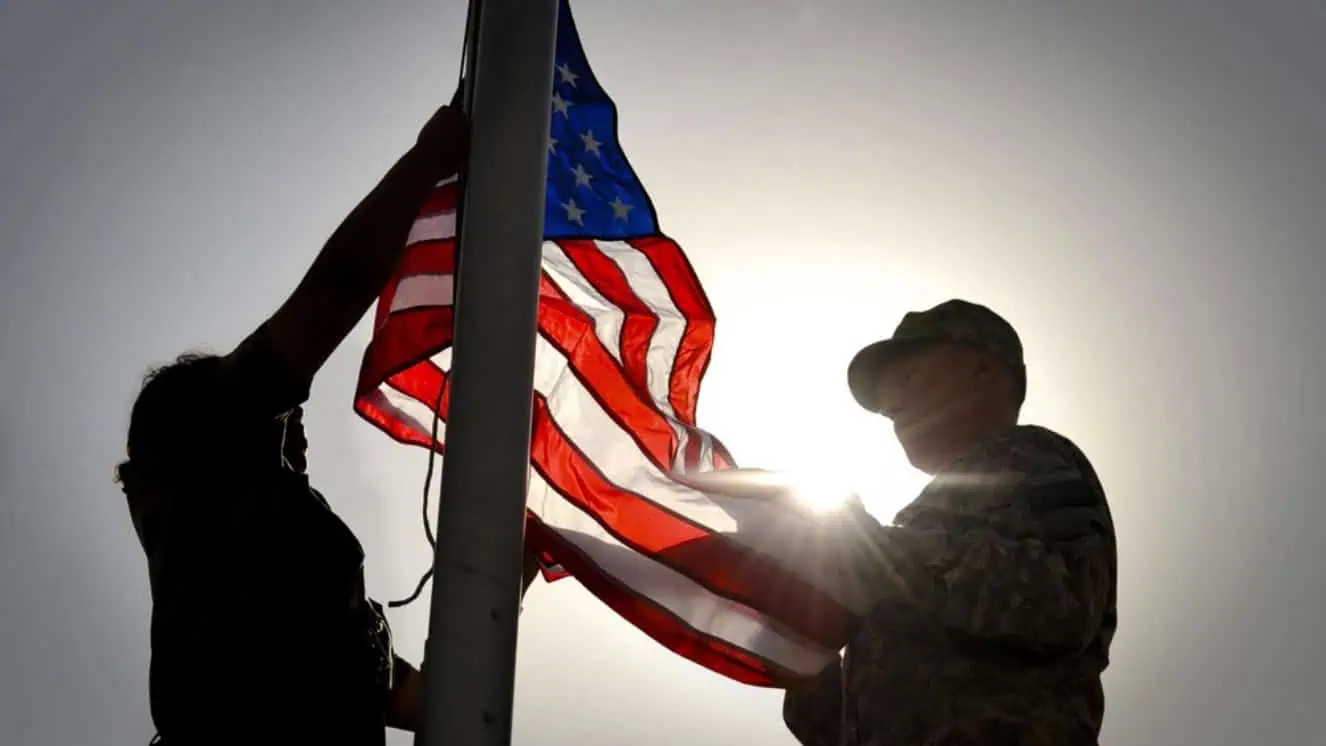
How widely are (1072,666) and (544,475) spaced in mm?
1579

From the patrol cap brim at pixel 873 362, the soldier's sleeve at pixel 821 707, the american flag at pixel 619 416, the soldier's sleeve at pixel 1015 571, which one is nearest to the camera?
the soldier's sleeve at pixel 1015 571

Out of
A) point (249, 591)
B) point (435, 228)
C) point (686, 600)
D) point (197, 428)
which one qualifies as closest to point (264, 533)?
point (249, 591)

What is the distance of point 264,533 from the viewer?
2.64m

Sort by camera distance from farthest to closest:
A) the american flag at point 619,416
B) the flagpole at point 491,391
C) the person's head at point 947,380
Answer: the person's head at point 947,380, the american flag at point 619,416, the flagpole at point 491,391

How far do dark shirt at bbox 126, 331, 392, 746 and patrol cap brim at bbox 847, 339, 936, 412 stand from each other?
2.04 metres

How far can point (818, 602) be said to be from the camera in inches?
141

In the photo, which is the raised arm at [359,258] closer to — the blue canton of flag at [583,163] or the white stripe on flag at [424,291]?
the white stripe on flag at [424,291]

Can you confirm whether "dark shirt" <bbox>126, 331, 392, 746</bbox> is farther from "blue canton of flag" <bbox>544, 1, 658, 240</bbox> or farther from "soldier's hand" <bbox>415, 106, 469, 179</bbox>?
"blue canton of flag" <bbox>544, 1, 658, 240</bbox>

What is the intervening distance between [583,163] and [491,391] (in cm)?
174

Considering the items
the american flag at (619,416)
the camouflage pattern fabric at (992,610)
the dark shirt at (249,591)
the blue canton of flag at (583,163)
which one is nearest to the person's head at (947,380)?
the camouflage pattern fabric at (992,610)

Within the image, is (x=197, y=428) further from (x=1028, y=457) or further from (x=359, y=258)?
(x=1028, y=457)

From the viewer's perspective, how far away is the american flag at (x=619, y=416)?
11.7 ft

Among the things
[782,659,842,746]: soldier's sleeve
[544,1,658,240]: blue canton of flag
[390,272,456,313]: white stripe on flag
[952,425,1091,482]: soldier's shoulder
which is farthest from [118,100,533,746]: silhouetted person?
[952,425,1091,482]: soldier's shoulder

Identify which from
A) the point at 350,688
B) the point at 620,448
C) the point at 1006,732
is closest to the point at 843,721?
the point at 1006,732
